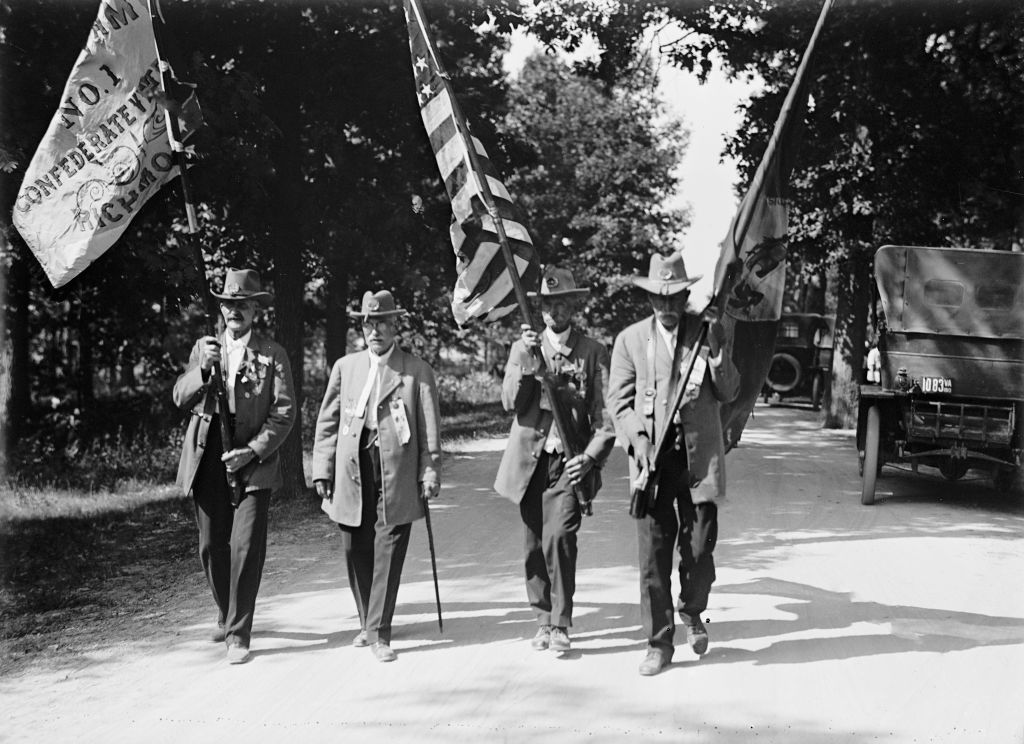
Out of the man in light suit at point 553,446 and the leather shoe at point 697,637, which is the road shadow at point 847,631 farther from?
the man in light suit at point 553,446

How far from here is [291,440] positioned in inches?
469

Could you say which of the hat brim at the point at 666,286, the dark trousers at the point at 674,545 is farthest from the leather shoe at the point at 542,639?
the hat brim at the point at 666,286

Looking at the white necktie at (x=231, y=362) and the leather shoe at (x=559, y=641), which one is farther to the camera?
the white necktie at (x=231, y=362)

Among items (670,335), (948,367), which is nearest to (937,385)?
(948,367)

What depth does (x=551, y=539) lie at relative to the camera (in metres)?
6.17

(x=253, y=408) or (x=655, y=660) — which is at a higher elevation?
(x=253, y=408)

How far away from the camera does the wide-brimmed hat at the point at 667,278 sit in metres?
5.91

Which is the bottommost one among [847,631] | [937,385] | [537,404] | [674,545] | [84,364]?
→ [847,631]

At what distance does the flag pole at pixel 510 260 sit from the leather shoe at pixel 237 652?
2031mm

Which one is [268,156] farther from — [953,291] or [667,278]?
[953,291]

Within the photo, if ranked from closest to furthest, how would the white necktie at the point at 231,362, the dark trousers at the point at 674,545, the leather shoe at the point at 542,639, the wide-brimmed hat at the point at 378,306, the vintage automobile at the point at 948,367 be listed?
A: the dark trousers at the point at 674,545 < the leather shoe at the point at 542,639 < the white necktie at the point at 231,362 < the wide-brimmed hat at the point at 378,306 < the vintage automobile at the point at 948,367

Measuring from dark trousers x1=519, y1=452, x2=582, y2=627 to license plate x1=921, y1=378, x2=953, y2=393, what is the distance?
273 inches

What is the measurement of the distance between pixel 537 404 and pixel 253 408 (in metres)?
1.69

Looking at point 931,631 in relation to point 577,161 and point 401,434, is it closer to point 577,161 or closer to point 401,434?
point 401,434
